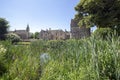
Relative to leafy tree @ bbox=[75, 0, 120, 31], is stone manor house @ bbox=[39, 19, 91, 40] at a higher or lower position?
lower

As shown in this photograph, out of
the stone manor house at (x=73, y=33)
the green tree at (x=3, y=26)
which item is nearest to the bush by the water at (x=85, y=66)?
the stone manor house at (x=73, y=33)

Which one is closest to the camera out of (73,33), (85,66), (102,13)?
(85,66)

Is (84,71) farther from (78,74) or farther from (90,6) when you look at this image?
(90,6)

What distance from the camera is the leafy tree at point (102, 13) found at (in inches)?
744

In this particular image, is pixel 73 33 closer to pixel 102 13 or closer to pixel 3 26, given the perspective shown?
pixel 3 26

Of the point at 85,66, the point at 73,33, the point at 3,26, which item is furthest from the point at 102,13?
the point at 3,26

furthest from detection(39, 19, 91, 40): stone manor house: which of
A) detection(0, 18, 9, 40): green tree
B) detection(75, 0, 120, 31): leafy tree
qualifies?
detection(0, 18, 9, 40): green tree

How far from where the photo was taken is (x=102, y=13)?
63.7 ft

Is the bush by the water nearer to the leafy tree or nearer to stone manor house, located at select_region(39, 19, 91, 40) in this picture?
stone manor house, located at select_region(39, 19, 91, 40)

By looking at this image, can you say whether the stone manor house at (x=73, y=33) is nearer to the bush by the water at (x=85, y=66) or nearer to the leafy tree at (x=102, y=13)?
the leafy tree at (x=102, y=13)

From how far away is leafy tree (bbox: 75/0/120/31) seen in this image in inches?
744

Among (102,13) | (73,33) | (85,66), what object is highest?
(102,13)

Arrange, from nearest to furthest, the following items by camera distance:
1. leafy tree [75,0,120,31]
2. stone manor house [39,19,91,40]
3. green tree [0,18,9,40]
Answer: stone manor house [39,19,91,40]
leafy tree [75,0,120,31]
green tree [0,18,9,40]

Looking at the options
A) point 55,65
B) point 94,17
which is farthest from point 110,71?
point 94,17
